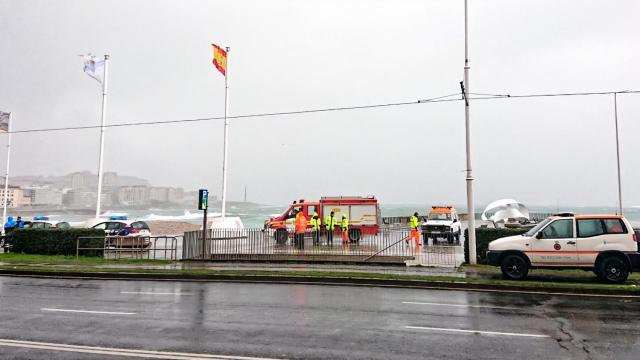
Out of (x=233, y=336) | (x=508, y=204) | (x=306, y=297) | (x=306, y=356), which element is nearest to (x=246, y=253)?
(x=306, y=297)

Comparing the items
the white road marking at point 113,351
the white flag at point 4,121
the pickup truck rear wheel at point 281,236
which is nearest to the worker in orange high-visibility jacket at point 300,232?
the pickup truck rear wheel at point 281,236

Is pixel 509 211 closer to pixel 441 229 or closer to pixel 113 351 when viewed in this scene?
pixel 441 229

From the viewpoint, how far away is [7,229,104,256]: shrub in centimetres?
2089

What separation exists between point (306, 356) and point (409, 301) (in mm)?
5006

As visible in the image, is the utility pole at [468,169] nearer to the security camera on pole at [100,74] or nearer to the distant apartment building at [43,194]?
the security camera on pole at [100,74]

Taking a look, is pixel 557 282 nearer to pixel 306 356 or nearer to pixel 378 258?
pixel 378 258

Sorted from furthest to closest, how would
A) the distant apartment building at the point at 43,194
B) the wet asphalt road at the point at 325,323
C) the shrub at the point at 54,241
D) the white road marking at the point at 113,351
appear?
the distant apartment building at the point at 43,194
the shrub at the point at 54,241
the wet asphalt road at the point at 325,323
the white road marking at the point at 113,351

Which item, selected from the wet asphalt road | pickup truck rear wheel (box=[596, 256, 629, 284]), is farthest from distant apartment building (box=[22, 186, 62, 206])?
pickup truck rear wheel (box=[596, 256, 629, 284])

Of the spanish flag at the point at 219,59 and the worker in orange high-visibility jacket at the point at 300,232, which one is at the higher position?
the spanish flag at the point at 219,59

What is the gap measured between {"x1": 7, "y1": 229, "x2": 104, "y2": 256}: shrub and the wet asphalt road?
8.71 metres

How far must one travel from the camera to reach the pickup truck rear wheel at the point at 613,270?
478 inches

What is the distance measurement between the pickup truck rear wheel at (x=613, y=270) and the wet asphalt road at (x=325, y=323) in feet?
7.32

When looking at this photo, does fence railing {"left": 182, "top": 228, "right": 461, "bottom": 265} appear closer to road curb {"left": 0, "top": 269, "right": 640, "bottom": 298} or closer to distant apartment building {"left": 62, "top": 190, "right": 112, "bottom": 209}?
road curb {"left": 0, "top": 269, "right": 640, "bottom": 298}

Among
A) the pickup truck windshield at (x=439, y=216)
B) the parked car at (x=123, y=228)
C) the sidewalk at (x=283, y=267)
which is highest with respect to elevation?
the pickup truck windshield at (x=439, y=216)
